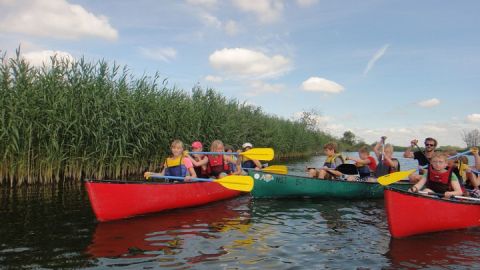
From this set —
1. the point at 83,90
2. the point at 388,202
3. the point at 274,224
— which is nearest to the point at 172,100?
the point at 83,90

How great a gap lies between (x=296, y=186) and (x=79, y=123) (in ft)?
18.4

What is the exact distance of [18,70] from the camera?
31.8 ft

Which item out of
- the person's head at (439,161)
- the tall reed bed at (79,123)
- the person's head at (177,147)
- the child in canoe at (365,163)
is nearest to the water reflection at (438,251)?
the person's head at (439,161)

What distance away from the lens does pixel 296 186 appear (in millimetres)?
8891

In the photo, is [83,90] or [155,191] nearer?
[155,191]

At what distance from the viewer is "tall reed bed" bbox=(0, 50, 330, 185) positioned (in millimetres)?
9586

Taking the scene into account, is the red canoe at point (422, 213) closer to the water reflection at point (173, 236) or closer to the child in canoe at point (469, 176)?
the child in canoe at point (469, 176)

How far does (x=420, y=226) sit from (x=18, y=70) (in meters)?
A: 9.29

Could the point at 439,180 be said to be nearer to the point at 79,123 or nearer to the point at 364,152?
the point at 364,152

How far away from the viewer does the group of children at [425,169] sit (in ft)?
21.5

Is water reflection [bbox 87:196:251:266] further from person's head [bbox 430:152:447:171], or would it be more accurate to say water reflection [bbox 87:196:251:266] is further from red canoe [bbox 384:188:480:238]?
person's head [bbox 430:152:447:171]

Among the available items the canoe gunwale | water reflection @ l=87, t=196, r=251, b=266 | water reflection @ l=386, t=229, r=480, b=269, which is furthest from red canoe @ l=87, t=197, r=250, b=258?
the canoe gunwale

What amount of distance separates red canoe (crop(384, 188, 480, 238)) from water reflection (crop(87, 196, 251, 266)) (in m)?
2.17

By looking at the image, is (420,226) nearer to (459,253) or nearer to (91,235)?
(459,253)
